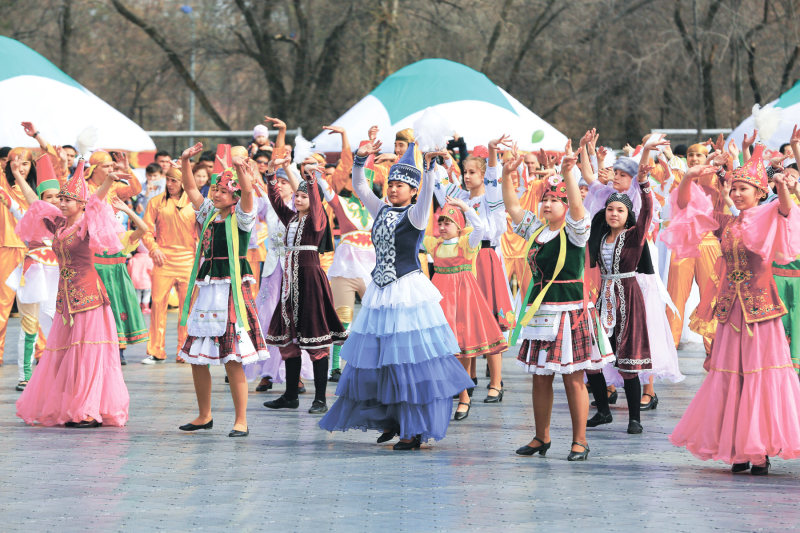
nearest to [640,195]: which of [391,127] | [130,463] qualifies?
[130,463]

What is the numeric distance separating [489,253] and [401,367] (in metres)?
2.61

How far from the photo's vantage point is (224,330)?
7957mm

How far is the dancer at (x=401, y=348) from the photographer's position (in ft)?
24.8

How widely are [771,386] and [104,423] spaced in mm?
4665

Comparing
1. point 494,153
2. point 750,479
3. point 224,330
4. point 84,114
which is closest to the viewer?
point 750,479

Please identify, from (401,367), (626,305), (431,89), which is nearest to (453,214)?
(626,305)

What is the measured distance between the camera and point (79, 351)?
8.59 m

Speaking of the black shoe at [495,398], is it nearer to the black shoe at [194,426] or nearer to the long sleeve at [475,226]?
the long sleeve at [475,226]

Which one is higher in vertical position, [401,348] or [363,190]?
[363,190]

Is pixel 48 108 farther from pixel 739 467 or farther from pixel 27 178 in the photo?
pixel 739 467

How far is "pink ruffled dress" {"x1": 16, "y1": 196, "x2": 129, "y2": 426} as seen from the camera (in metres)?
8.55

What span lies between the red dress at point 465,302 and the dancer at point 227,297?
174 centimetres

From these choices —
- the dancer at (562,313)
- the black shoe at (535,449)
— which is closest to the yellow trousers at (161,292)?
the black shoe at (535,449)

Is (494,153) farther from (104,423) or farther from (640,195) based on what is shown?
(104,423)
